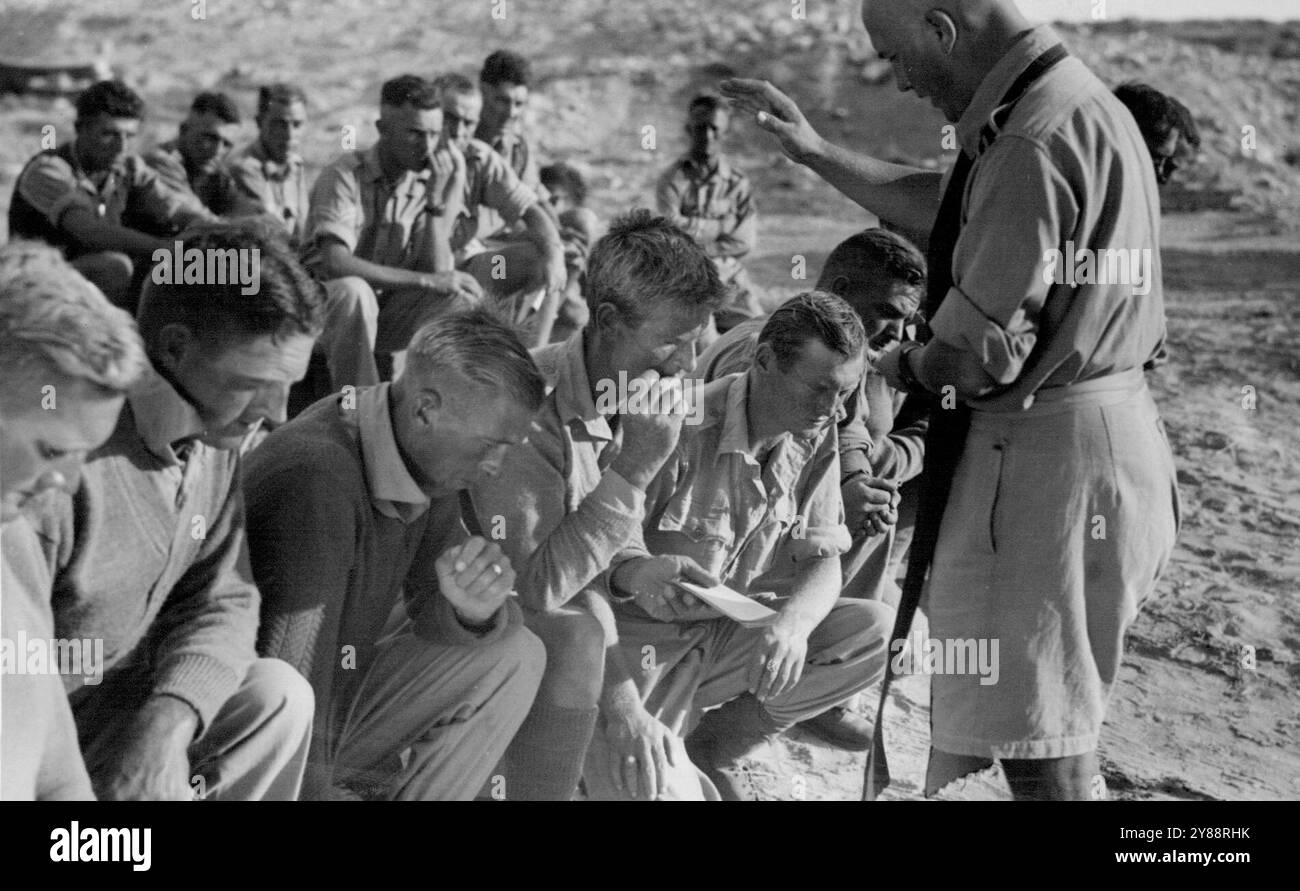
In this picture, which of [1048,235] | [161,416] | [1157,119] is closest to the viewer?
[161,416]

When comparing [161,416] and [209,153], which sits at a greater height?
[161,416]

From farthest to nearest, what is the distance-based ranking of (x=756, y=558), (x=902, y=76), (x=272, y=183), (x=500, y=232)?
(x=272, y=183)
(x=500, y=232)
(x=756, y=558)
(x=902, y=76)

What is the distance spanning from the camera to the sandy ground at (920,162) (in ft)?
14.0

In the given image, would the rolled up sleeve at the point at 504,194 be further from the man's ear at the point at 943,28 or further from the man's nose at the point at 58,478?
the man's nose at the point at 58,478

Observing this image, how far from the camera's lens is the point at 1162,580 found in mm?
5234

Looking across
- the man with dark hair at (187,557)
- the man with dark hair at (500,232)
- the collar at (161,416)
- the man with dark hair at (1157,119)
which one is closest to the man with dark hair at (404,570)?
the man with dark hair at (187,557)

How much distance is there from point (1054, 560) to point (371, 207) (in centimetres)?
320

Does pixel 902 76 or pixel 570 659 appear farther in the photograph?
pixel 902 76

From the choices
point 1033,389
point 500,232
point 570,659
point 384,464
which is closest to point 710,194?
point 500,232

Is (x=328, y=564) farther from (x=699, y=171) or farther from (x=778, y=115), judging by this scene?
(x=699, y=171)

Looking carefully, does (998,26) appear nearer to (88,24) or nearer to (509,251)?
(509,251)

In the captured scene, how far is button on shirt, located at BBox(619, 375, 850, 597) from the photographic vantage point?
3430mm

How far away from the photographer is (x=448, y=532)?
10.3 ft
